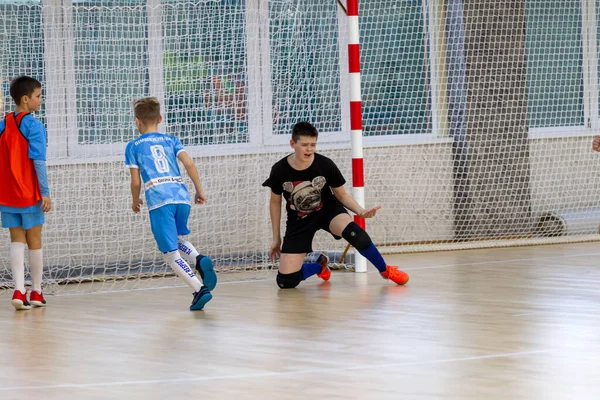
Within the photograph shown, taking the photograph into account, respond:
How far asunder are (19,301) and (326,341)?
2.02 meters

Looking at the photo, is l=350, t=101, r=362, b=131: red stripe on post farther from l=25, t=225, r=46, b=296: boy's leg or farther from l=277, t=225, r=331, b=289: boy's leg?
l=25, t=225, r=46, b=296: boy's leg

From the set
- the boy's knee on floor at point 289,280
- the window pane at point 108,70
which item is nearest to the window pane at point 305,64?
the window pane at point 108,70

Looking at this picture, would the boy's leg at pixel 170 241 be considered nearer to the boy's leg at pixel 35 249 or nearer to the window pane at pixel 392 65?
the boy's leg at pixel 35 249

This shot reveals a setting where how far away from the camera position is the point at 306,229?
6.12m

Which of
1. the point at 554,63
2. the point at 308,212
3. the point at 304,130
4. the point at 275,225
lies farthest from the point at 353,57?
the point at 554,63

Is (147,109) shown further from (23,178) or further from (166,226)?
(23,178)

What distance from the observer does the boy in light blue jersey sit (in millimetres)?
5207

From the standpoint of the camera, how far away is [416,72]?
8.80 meters

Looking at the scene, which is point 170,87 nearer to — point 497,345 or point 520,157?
point 520,157

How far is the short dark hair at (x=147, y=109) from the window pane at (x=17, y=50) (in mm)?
1955

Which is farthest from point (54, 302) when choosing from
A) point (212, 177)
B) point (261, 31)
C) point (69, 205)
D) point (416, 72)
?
point (416, 72)

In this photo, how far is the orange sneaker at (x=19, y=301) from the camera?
5496 millimetres

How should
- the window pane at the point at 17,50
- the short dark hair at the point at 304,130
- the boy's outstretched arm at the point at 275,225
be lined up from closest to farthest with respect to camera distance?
the short dark hair at the point at 304,130
the boy's outstretched arm at the point at 275,225
the window pane at the point at 17,50

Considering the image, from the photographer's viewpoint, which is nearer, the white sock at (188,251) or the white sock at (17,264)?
the white sock at (188,251)
